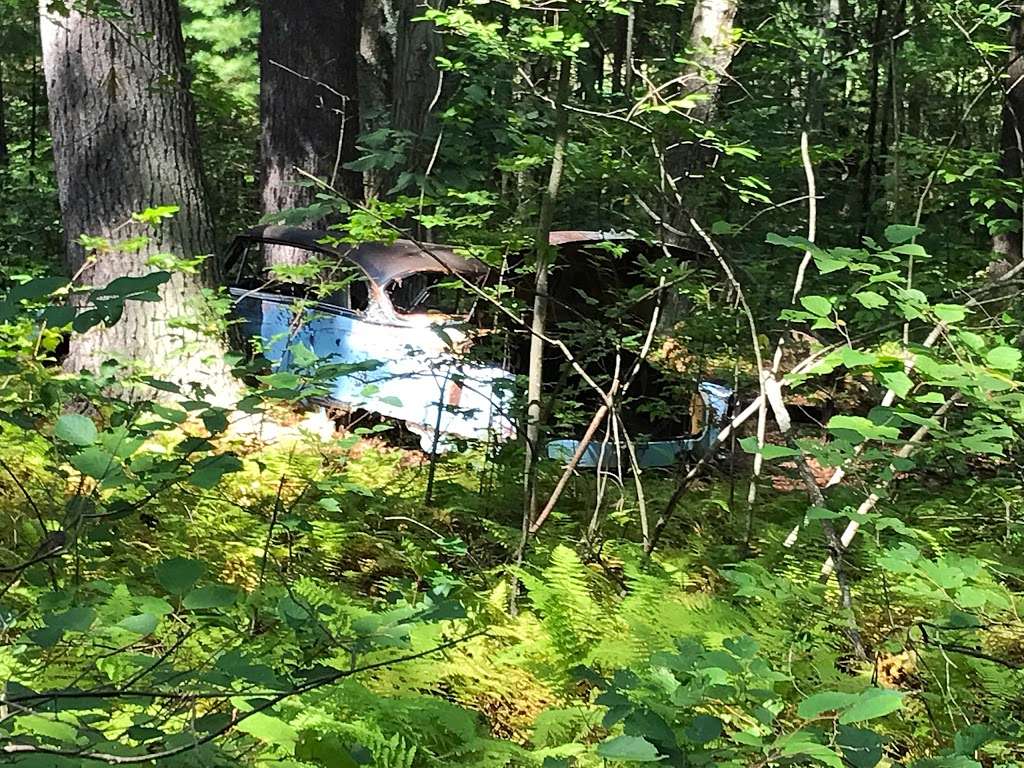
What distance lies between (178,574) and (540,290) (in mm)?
2542

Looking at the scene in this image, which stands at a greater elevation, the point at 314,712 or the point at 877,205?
the point at 877,205

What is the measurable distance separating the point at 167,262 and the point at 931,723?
3.77 meters

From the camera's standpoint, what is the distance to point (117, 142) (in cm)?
609

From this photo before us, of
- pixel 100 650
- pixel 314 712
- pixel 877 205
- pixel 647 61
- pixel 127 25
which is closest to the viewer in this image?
pixel 314 712

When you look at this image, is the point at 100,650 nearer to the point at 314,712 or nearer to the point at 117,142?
the point at 314,712

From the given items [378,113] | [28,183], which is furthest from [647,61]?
[28,183]

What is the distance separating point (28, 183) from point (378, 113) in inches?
301

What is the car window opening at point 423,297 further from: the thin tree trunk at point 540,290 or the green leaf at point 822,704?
the green leaf at point 822,704

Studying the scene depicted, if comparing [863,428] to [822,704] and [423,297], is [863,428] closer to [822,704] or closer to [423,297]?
[822,704]

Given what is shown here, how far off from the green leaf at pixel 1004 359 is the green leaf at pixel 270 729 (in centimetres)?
222

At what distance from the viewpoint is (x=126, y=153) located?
20.1 feet

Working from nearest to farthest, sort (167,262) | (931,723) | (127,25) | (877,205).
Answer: (931,723) < (167,262) < (127,25) < (877,205)

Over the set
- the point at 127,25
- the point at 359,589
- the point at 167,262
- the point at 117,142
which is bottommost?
the point at 359,589

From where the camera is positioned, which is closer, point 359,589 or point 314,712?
point 314,712
